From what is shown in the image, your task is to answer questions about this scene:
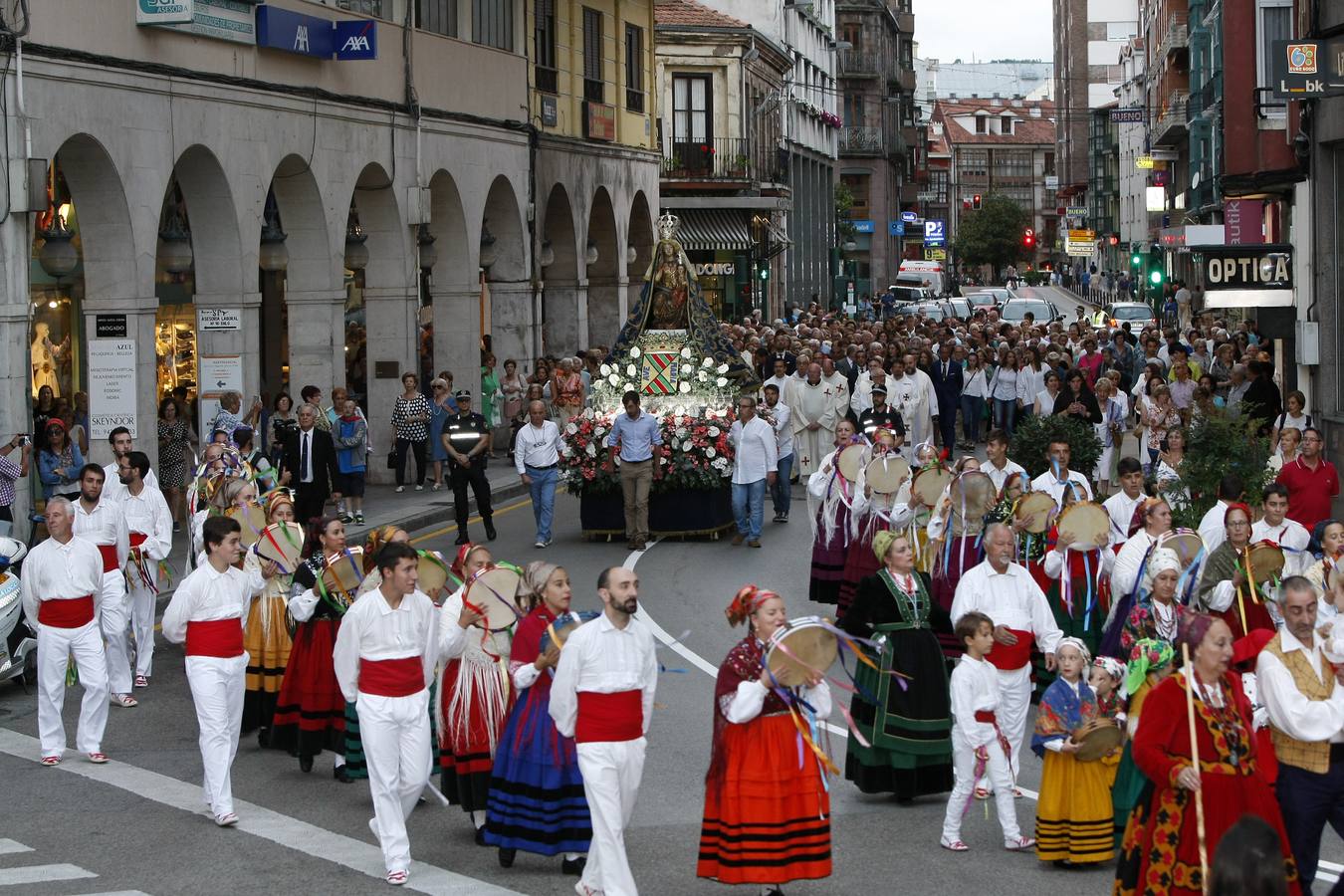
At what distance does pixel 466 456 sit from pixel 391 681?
1225cm

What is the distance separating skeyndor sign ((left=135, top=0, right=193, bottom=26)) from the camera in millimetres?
21594

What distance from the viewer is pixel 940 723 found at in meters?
11.5

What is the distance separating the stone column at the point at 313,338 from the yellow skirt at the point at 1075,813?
17720 millimetres

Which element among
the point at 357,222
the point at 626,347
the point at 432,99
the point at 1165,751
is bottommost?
the point at 1165,751

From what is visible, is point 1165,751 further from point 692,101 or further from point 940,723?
point 692,101

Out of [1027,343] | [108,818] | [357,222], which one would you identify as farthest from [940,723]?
[1027,343]

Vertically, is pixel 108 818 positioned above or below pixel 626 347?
below

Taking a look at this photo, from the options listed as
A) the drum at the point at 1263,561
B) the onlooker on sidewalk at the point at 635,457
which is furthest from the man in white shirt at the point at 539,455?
the drum at the point at 1263,561

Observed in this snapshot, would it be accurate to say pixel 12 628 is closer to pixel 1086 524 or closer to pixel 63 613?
pixel 63 613

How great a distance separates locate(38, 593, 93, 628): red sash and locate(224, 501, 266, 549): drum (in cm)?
167

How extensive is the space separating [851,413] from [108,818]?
16.5 meters

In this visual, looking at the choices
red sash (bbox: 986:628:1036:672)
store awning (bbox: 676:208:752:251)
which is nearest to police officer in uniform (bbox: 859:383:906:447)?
red sash (bbox: 986:628:1036:672)

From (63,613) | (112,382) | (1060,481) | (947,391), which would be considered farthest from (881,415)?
(63,613)

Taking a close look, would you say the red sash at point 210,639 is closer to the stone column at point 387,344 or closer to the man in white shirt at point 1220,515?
the man in white shirt at point 1220,515
